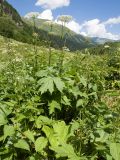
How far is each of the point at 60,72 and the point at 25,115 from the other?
60.8 inches

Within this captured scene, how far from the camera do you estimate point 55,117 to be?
6473 mm

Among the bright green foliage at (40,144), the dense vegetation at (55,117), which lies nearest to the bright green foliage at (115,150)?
the dense vegetation at (55,117)

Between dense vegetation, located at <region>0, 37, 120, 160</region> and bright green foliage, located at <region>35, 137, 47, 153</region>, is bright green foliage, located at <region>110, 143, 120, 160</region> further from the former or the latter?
bright green foliage, located at <region>35, 137, 47, 153</region>

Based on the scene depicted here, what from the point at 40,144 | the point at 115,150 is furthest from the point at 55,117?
the point at 115,150

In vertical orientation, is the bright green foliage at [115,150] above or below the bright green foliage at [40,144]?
above

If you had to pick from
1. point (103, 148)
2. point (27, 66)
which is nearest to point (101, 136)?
point (103, 148)

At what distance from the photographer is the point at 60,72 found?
663 cm

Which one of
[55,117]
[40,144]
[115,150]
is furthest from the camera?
[55,117]

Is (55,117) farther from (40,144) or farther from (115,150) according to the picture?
(115,150)

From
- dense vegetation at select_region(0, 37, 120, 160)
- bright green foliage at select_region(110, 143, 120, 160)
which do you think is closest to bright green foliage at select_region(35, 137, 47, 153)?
dense vegetation at select_region(0, 37, 120, 160)

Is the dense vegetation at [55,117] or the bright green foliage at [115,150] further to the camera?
the dense vegetation at [55,117]

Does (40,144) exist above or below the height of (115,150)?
below

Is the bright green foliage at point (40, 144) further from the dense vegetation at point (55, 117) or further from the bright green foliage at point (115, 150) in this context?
the bright green foliage at point (115, 150)

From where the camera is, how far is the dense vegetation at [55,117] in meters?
5.00
